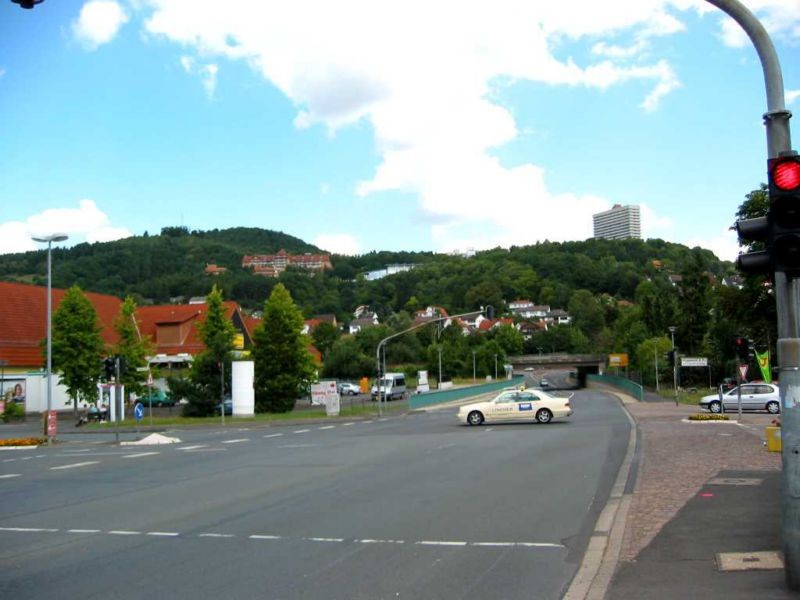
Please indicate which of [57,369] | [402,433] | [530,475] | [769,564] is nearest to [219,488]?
[530,475]

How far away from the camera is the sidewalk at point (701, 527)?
23.3 ft

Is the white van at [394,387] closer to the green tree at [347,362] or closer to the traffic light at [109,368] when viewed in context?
the green tree at [347,362]

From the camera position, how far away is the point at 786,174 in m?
6.68

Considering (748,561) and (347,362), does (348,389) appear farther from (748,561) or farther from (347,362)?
(748,561)

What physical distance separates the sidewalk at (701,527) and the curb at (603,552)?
0.30 feet

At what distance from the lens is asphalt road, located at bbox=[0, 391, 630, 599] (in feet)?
26.0

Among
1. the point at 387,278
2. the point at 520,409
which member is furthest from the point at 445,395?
the point at 387,278

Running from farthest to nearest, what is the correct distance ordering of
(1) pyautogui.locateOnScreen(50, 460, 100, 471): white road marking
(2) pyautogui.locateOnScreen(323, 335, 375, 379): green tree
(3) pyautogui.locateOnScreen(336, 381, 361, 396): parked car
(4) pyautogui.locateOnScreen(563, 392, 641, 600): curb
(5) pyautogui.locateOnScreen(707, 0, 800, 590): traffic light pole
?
(2) pyautogui.locateOnScreen(323, 335, 375, 379): green tree < (3) pyautogui.locateOnScreen(336, 381, 361, 396): parked car < (1) pyautogui.locateOnScreen(50, 460, 100, 471): white road marking < (4) pyautogui.locateOnScreen(563, 392, 641, 600): curb < (5) pyautogui.locateOnScreen(707, 0, 800, 590): traffic light pole

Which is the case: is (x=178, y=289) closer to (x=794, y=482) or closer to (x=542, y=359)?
(x=542, y=359)

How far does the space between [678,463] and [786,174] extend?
10.8 meters

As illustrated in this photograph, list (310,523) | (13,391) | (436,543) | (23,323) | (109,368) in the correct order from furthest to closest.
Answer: (23,323)
(13,391)
(109,368)
(310,523)
(436,543)

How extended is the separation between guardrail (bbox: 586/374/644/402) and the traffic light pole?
55769 mm

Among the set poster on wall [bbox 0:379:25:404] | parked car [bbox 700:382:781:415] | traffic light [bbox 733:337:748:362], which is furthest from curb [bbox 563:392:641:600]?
poster on wall [bbox 0:379:25:404]

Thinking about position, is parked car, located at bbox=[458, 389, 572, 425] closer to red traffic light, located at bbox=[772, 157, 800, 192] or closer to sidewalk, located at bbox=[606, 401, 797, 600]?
sidewalk, located at bbox=[606, 401, 797, 600]
